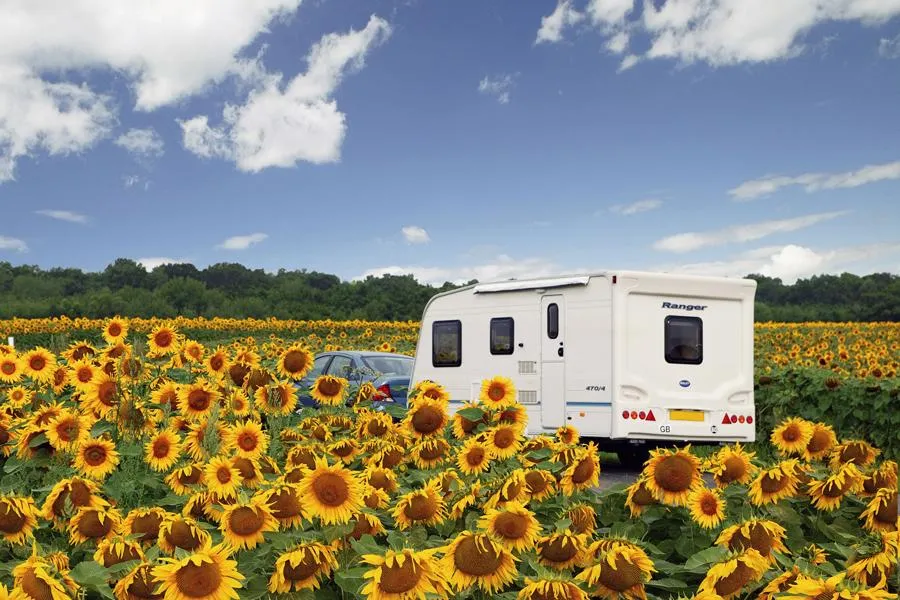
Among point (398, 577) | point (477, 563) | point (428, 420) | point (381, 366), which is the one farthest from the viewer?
point (381, 366)

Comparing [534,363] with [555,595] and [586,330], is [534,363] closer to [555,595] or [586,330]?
[586,330]

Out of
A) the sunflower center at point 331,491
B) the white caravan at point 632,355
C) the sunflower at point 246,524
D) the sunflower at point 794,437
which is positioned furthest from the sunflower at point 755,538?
the white caravan at point 632,355

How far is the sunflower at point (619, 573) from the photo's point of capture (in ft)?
7.16

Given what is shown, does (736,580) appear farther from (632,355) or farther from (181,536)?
(632,355)

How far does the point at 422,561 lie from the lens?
1.98 meters

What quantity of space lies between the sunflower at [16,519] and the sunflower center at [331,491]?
102cm

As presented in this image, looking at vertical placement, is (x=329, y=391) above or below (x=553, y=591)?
above

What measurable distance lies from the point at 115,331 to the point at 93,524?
9.85 ft

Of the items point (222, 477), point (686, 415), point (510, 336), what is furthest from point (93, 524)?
point (510, 336)

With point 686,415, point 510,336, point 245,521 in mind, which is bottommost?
point 686,415

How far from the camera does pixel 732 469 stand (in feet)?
11.2

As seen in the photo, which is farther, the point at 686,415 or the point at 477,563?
the point at 686,415

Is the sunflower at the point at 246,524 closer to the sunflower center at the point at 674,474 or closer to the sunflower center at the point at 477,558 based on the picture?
the sunflower center at the point at 477,558

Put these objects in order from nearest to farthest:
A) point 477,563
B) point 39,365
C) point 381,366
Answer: point 477,563
point 39,365
point 381,366
